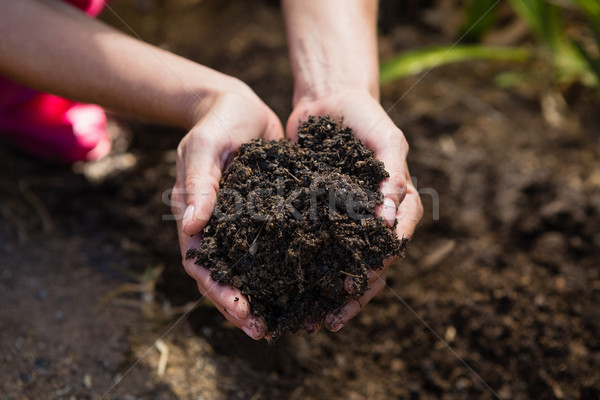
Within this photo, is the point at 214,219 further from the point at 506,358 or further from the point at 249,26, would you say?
the point at 249,26

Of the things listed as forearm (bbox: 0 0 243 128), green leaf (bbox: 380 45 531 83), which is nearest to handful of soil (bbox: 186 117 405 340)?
forearm (bbox: 0 0 243 128)

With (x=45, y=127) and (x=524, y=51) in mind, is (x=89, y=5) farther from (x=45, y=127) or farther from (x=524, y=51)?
(x=524, y=51)

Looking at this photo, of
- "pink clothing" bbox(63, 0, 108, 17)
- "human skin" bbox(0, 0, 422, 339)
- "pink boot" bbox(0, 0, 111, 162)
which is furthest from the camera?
"pink boot" bbox(0, 0, 111, 162)

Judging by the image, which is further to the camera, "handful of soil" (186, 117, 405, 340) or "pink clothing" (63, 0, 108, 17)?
"pink clothing" (63, 0, 108, 17)

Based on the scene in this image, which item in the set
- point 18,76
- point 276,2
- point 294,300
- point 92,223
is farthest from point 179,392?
point 276,2

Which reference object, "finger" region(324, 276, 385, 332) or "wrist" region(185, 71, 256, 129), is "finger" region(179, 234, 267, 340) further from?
"wrist" region(185, 71, 256, 129)

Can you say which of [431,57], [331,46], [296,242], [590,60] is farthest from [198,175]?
[590,60]

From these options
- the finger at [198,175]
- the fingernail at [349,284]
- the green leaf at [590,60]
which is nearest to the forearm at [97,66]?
the finger at [198,175]

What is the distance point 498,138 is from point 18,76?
1.55 m

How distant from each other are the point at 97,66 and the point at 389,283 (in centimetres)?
101

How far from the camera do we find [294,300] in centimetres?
103

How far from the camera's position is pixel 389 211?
3.39 feet

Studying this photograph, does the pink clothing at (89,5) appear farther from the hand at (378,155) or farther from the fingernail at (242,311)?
the fingernail at (242,311)

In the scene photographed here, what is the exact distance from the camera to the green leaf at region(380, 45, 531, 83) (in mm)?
1767
